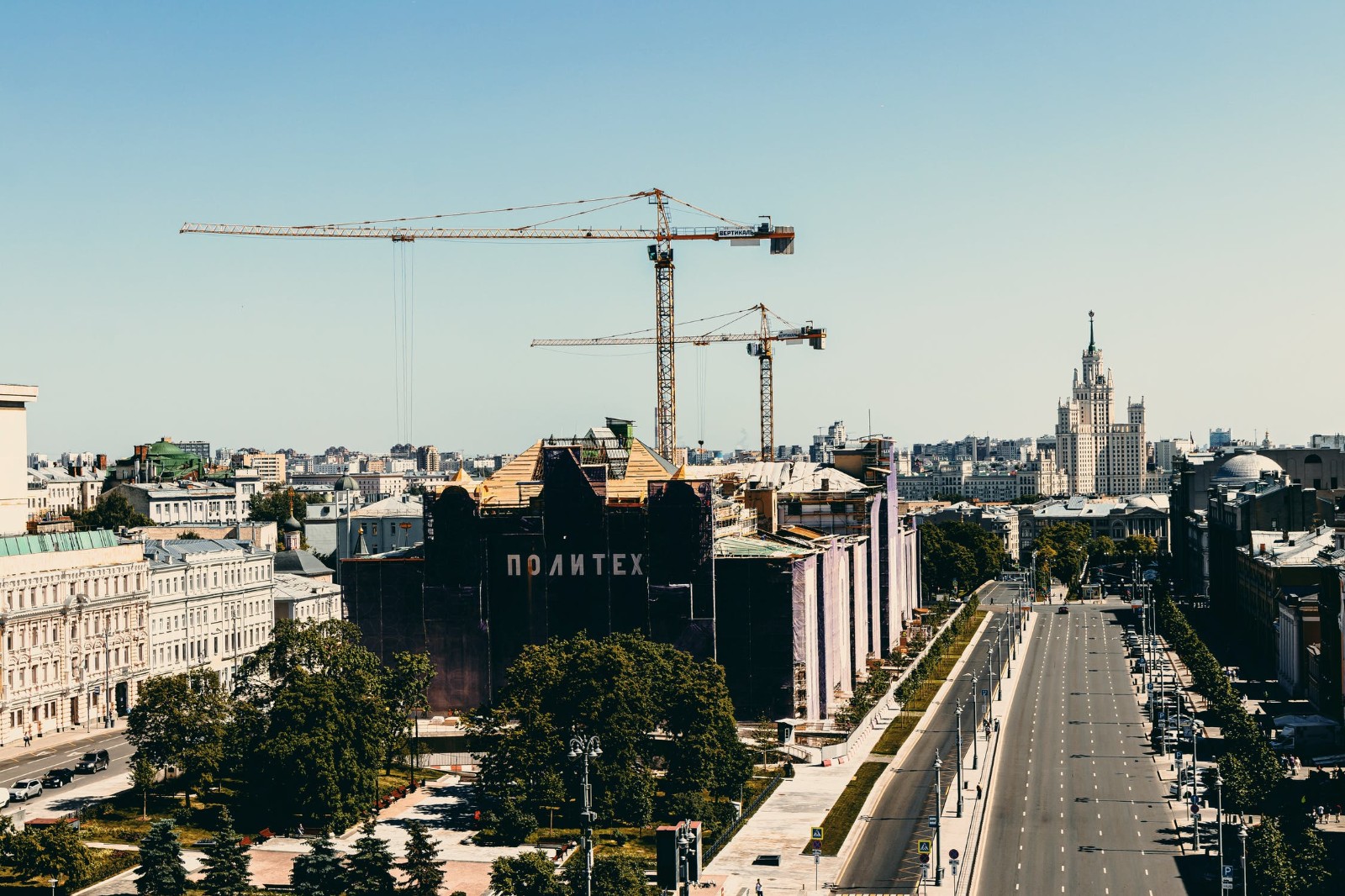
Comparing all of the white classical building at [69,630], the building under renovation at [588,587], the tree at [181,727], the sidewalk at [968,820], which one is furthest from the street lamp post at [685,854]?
the white classical building at [69,630]

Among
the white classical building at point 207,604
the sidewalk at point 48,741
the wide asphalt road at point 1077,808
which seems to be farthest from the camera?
the white classical building at point 207,604

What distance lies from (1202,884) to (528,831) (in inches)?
1717

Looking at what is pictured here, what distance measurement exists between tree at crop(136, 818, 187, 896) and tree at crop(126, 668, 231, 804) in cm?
2050

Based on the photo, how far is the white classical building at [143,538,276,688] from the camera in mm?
172312

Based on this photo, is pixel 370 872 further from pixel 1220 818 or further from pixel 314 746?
pixel 1220 818

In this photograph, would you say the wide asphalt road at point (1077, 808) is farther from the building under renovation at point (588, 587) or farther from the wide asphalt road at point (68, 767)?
the wide asphalt road at point (68, 767)

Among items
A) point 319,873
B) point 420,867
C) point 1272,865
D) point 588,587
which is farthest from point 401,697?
point 1272,865

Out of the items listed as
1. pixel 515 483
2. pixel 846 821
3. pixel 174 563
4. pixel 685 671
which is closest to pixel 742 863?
pixel 846 821

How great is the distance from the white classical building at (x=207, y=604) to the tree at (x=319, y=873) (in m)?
82.3

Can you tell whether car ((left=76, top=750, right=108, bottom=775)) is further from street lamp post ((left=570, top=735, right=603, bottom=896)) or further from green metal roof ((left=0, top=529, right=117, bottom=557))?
street lamp post ((left=570, top=735, right=603, bottom=896))

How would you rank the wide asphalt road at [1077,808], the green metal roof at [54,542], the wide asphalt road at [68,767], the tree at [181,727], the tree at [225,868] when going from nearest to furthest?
the tree at [225,868]
the wide asphalt road at [1077,808]
the tree at [181,727]
the wide asphalt road at [68,767]
the green metal roof at [54,542]

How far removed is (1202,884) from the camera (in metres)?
97.9

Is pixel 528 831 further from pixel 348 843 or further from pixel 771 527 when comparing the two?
pixel 771 527

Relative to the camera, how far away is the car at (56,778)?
125 m
